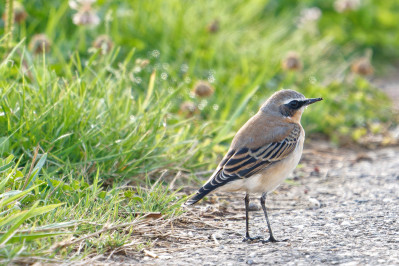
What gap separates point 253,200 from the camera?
6340 millimetres

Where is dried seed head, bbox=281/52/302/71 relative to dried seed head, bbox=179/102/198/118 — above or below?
above

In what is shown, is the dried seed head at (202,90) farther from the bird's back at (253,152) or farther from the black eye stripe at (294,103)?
the black eye stripe at (294,103)

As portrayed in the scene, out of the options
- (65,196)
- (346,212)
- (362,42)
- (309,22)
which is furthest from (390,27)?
(65,196)

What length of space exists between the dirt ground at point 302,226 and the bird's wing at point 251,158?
47cm

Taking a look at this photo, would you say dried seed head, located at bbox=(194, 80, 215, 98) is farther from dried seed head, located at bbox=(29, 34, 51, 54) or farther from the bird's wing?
the bird's wing

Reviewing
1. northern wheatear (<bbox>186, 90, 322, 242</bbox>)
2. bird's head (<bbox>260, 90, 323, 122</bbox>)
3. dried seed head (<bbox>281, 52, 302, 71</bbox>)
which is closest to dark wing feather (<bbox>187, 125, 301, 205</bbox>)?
northern wheatear (<bbox>186, 90, 322, 242</bbox>)

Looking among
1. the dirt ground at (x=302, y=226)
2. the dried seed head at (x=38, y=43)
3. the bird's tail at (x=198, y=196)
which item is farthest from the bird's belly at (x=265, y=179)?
the dried seed head at (x=38, y=43)

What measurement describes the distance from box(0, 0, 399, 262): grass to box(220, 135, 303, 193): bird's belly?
55cm

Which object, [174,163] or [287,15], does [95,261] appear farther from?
[287,15]

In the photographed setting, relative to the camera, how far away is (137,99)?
7633 millimetres

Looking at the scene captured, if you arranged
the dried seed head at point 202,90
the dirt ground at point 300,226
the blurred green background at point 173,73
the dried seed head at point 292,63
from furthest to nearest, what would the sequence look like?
the dried seed head at point 292,63 < the dried seed head at point 202,90 < the blurred green background at point 173,73 < the dirt ground at point 300,226

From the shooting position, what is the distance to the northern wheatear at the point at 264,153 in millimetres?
5266

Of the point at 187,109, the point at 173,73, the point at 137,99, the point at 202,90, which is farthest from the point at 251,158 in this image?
the point at 173,73

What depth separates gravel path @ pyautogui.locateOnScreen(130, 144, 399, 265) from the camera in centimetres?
457
